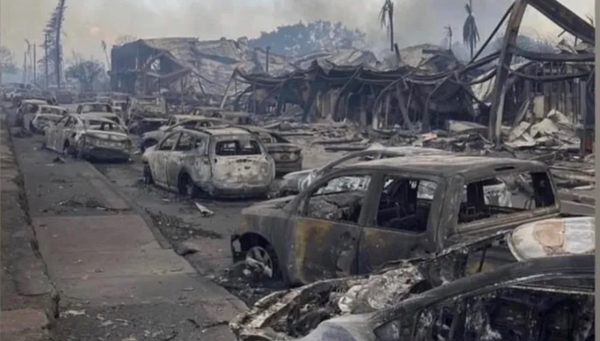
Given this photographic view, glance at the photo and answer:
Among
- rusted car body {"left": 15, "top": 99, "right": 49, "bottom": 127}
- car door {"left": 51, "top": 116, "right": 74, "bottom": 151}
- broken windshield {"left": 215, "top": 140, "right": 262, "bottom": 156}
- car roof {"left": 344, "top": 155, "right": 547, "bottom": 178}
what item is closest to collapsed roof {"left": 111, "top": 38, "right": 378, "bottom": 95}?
rusted car body {"left": 15, "top": 99, "right": 49, "bottom": 127}

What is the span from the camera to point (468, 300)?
3592mm

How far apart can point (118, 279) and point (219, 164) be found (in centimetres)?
563

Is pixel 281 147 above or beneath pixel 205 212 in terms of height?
above

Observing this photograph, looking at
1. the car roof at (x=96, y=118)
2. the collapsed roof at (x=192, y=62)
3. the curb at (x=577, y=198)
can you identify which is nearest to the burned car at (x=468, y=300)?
the curb at (x=577, y=198)

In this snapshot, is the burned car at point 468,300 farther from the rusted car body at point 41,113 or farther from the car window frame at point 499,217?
the rusted car body at point 41,113

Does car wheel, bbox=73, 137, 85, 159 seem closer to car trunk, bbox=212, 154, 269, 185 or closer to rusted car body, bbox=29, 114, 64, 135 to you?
car trunk, bbox=212, 154, 269, 185

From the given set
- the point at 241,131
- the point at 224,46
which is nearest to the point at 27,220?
the point at 241,131

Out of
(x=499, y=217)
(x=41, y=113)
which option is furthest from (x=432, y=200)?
(x=41, y=113)

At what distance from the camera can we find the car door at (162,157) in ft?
51.2

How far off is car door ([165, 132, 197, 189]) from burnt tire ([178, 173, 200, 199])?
103mm

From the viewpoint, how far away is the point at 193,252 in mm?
10258

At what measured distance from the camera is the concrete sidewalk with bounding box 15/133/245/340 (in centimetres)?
695

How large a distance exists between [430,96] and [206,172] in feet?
45.0

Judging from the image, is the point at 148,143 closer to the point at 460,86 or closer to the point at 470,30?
the point at 460,86
